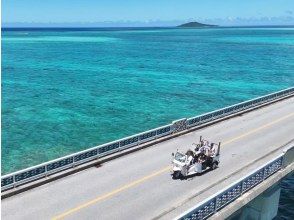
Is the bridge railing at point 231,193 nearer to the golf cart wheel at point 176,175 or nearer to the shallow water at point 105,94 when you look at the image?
the golf cart wheel at point 176,175

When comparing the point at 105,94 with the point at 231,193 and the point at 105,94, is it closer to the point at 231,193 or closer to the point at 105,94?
the point at 105,94

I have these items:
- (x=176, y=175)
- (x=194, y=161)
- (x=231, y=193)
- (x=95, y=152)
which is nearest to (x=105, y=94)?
(x=95, y=152)

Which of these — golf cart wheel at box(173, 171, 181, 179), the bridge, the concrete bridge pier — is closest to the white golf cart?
golf cart wheel at box(173, 171, 181, 179)

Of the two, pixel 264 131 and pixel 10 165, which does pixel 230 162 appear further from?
pixel 10 165

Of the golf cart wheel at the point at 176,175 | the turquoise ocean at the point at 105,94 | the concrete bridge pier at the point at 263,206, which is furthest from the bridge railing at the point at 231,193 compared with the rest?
the turquoise ocean at the point at 105,94

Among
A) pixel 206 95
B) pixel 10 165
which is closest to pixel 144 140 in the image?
pixel 10 165

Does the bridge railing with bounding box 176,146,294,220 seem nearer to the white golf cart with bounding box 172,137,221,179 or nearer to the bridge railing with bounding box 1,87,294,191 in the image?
the white golf cart with bounding box 172,137,221,179
